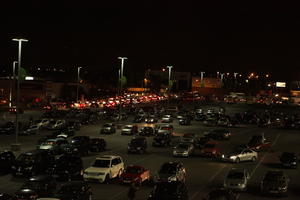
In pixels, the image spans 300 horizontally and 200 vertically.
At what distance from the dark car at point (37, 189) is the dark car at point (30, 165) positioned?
21.0 ft

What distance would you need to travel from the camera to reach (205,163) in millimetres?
39125

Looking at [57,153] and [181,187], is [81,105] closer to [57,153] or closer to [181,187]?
[57,153]

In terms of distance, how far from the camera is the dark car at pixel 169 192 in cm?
2238

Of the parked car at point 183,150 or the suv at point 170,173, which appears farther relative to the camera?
the parked car at point 183,150

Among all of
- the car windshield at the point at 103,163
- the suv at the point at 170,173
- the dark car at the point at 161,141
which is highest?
the car windshield at the point at 103,163

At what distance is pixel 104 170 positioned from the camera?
29.6 metres

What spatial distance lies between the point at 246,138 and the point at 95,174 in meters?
33.2

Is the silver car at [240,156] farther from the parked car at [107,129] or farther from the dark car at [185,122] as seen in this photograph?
the dark car at [185,122]

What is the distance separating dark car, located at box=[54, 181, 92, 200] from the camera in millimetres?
22438

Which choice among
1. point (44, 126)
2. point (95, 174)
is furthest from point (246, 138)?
point (95, 174)

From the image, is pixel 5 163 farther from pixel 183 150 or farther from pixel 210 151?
pixel 210 151

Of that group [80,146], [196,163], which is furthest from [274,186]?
[80,146]

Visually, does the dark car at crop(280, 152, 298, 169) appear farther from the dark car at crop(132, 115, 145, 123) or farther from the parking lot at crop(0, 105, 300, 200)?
the dark car at crop(132, 115, 145, 123)

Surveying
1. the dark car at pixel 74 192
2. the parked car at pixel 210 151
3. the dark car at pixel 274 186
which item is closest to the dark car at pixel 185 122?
the parked car at pixel 210 151
